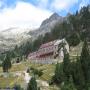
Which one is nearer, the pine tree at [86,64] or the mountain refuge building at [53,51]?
the pine tree at [86,64]

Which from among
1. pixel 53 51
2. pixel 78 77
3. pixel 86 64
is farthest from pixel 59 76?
pixel 53 51

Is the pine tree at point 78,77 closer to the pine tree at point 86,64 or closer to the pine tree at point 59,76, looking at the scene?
the pine tree at point 86,64

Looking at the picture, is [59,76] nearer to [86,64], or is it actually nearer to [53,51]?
[86,64]

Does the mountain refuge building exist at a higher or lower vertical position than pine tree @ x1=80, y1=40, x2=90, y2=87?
higher

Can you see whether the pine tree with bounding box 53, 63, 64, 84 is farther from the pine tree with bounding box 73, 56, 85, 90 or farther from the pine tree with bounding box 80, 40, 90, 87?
the pine tree with bounding box 80, 40, 90, 87

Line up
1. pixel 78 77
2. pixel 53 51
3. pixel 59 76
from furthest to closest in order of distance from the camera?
1. pixel 53 51
2. pixel 59 76
3. pixel 78 77

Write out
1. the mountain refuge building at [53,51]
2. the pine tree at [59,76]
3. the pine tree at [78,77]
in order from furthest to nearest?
1. the mountain refuge building at [53,51]
2. the pine tree at [59,76]
3. the pine tree at [78,77]

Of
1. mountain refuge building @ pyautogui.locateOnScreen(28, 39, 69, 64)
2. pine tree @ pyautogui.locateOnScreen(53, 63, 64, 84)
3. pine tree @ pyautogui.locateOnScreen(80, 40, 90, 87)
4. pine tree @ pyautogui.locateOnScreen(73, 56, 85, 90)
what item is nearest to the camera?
pine tree @ pyautogui.locateOnScreen(73, 56, 85, 90)

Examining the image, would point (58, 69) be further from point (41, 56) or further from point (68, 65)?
A: point (41, 56)

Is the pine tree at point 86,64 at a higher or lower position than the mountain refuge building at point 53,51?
lower

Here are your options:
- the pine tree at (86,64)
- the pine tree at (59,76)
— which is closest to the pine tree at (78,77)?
the pine tree at (86,64)

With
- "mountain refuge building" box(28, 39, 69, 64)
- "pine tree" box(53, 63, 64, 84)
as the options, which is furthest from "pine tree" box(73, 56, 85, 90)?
"mountain refuge building" box(28, 39, 69, 64)

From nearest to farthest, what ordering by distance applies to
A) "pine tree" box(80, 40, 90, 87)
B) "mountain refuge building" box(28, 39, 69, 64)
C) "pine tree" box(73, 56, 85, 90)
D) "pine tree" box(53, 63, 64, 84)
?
"pine tree" box(73, 56, 85, 90), "pine tree" box(80, 40, 90, 87), "pine tree" box(53, 63, 64, 84), "mountain refuge building" box(28, 39, 69, 64)

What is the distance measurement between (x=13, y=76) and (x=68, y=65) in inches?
920
